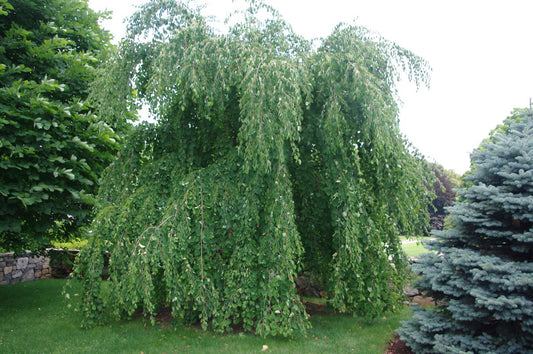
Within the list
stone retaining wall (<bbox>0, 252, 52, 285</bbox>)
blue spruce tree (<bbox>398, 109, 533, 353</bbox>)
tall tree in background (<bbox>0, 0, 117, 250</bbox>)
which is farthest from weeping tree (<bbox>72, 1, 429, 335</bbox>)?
stone retaining wall (<bbox>0, 252, 52, 285</bbox>)

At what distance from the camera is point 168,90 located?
13.0 ft

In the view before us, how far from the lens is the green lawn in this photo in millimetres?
3992

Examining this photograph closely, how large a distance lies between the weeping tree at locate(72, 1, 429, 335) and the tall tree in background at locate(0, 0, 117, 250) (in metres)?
0.98

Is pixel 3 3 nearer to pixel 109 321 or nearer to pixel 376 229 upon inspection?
pixel 109 321

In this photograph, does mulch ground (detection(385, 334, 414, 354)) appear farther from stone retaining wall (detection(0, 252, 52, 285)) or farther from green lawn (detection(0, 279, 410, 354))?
stone retaining wall (detection(0, 252, 52, 285))

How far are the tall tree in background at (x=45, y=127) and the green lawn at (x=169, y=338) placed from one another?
122cm

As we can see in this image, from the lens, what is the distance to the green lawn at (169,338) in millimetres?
3992

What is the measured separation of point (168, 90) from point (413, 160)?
300 centimetres

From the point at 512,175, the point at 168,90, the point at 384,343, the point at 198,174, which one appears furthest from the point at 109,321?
the point at 512,175

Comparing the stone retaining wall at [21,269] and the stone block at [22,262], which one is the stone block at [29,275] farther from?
the stone block at [22,262]

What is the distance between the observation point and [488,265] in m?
3.04

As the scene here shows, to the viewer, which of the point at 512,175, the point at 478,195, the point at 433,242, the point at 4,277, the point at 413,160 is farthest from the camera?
the point at 4,277

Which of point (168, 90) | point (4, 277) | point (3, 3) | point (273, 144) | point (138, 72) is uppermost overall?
point (3, 3)

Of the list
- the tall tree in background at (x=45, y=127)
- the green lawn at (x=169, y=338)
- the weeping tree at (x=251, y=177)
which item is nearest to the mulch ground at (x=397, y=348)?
the green lawn at (x=169, y=338)
